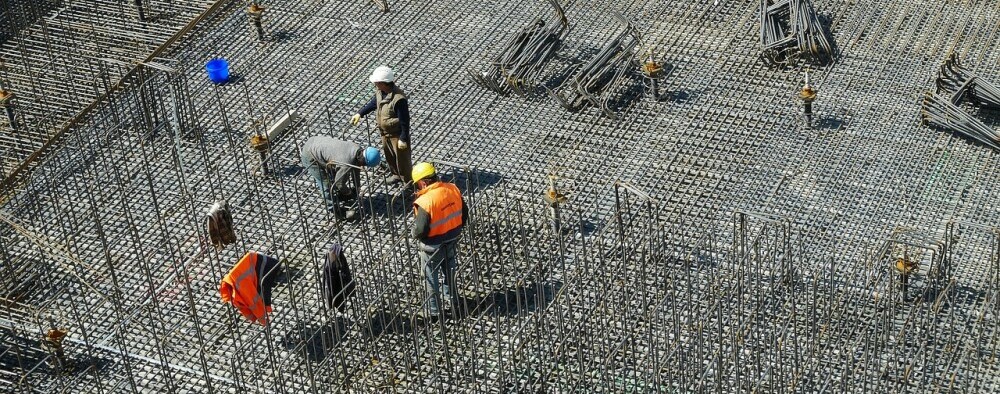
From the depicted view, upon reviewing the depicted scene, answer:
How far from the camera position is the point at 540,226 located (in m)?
16.2

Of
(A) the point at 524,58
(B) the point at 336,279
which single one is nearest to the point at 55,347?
(B) the point at 336,279

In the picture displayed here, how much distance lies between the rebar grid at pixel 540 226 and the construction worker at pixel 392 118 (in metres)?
0.39

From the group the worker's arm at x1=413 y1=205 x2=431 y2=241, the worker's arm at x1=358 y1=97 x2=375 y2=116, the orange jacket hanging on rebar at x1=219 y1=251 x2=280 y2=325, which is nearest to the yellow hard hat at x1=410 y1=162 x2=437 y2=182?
the worker's arm at x1=413 y1=205 x2=431 y2=241

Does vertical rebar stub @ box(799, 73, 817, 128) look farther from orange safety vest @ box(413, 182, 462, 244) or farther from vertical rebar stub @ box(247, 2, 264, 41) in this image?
vertical rebar stub @ box(247, 2, 264, 41)

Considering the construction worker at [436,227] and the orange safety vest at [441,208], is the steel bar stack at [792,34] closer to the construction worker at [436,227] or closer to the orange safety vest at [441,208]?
the construction worker at [436,227]

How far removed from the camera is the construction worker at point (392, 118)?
16422mm

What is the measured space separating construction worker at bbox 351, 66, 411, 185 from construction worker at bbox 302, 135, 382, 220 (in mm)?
302

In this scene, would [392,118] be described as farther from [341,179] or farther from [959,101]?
[959,101]

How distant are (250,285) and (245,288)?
0.05m

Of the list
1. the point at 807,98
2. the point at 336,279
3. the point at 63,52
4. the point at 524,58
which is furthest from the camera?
the point at 63,52

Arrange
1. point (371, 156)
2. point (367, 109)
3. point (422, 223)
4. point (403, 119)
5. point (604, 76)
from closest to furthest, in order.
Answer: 1. point (422, 223)
2. point (371, 156)
3. point (403, 119)
4. point (367, 109)
5. point (604, 76)

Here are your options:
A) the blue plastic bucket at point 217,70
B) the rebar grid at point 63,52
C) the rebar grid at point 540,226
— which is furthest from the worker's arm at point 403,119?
the rebar grid at point 63,52

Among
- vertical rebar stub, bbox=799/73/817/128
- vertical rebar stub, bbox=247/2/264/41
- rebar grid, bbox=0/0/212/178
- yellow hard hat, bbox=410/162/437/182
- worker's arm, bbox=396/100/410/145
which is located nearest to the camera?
yellow hard hat, bbox=410/162/437/182

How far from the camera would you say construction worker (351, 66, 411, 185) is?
1642cm
